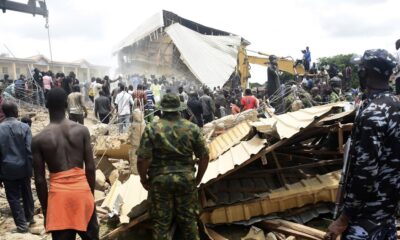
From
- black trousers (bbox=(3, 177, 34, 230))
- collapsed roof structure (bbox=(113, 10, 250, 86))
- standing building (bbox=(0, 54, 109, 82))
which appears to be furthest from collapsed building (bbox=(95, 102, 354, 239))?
standing building (bbox=(0, 54, 109, 82))

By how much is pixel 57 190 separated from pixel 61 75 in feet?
39.4

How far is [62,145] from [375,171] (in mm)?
2155

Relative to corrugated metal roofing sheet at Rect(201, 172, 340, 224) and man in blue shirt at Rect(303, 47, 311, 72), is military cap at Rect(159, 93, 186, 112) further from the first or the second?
man in blue shirt at Rect(303, 47, 311, 72)

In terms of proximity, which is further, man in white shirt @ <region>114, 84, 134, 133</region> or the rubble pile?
man in white shirt @ <region>114, 84, 134, 133</region>

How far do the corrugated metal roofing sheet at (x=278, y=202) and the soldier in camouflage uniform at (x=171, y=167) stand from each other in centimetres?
83

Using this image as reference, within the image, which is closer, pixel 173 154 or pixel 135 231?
pixel 173 154

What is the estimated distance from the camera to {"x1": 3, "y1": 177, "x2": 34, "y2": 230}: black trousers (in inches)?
193

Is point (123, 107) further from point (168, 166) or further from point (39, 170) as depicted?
point (39, 170)

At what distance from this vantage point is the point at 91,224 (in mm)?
3189

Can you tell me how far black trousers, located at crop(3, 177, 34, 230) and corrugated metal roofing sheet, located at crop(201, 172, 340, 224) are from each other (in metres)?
2.30

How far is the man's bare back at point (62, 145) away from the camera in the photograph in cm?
297

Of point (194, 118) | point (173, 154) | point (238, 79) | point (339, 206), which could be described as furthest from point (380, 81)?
point (238, 79)

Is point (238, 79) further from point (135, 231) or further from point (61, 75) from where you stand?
point (135, 231)

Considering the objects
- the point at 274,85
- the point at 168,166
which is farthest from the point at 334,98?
the point at 168,166
